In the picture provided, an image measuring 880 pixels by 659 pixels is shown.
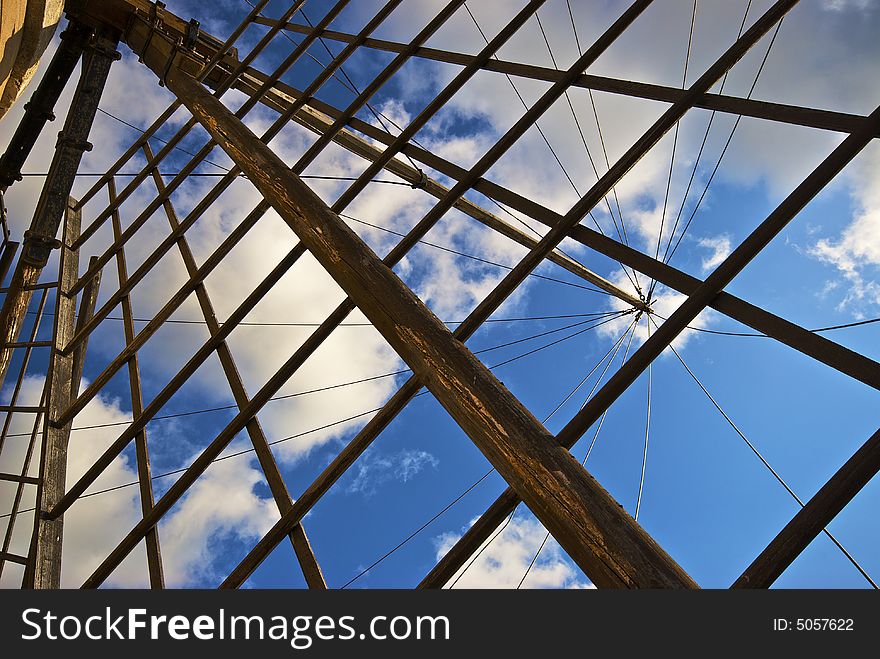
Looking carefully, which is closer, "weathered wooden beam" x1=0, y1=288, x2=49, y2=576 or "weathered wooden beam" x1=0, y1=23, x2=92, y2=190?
"weathered wooden beam" x1=0, y1=288, x2=49, y2=576

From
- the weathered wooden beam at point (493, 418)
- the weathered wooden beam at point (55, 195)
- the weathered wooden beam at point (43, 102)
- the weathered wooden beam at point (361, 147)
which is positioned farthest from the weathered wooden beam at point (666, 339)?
the weathered wooden beam at point (43, 102)

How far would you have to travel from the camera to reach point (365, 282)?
8.77 feet

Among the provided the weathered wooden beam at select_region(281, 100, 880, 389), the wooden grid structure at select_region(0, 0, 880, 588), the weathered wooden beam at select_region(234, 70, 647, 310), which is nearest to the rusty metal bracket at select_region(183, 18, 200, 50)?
the wooden grid structure at select_region(0, 0, 880, 588)

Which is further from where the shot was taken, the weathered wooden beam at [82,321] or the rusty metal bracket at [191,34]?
the rusty metal bracket at [191,34]

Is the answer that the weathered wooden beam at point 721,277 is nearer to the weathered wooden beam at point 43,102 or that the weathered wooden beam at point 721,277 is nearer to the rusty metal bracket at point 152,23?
the rusty metal bracket at point 152,23

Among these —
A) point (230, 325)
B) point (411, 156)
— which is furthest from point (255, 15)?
point (230, 325)

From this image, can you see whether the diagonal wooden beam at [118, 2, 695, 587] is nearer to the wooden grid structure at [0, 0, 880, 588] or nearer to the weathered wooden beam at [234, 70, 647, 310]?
the wooden grid structure at [0, 0, 880, 588]

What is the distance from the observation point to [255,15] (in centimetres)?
597

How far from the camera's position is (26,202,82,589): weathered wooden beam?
12.2 ft

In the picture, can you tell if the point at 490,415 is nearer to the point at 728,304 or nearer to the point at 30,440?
the point at 728,304

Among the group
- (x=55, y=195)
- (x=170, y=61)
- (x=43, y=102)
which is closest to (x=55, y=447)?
(x=55, y=195)

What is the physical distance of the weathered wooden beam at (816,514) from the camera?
1447 mm

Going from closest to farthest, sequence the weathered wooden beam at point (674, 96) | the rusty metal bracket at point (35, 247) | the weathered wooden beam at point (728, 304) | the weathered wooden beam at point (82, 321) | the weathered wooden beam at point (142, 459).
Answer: the weathered wooden beam at point (728, 304)
the weathered wooden beam at point (674, 96)
the weathered wooden beam at point (142, 459)
the weathered wooden beam at point (82, 321)
the rusty metal bracket at point (35, 247)

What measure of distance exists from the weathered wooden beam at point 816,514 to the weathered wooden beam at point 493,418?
175mm
